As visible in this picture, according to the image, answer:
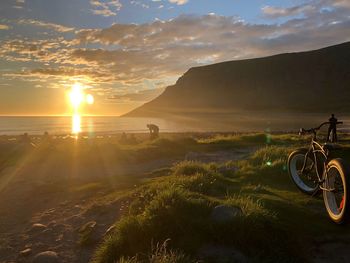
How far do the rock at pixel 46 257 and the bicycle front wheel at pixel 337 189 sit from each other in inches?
216

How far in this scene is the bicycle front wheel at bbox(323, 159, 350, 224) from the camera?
6.58m

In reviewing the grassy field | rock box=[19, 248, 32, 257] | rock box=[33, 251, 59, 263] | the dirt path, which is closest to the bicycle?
the grassy field

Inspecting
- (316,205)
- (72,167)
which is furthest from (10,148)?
(316,205)

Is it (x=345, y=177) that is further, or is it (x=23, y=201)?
(x=23, y=201)

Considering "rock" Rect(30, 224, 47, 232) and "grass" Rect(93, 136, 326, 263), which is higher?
"grass" Rect(93, 136, 326, 263)

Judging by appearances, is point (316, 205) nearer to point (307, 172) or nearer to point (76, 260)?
point (307, 172)

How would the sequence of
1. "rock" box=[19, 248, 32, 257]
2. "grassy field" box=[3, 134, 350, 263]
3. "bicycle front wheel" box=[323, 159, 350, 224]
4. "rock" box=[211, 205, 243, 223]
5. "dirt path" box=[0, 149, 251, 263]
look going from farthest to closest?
"dirt path" box=[0, 149, 251, 263] → "rock" box=[19, 248, 32, 257] → "rock" box=[211, 205, 243, 223] → "bicycle front wheel" box=[323, 159, 350, 224] → "grassy field" box=[3, 134, 350, 263]

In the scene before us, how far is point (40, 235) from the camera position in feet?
29.5

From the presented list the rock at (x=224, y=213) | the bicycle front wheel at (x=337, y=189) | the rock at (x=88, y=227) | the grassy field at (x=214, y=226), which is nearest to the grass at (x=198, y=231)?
the grassy field at (x=214, y=226)

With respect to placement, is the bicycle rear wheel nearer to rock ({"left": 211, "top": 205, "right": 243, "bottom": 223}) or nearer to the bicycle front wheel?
the bicycle front wheel

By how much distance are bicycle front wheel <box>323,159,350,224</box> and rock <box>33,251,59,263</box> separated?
18.0ft

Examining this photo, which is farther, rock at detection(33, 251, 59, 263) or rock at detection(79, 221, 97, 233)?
rock at detection(79, 221, 97, 233)

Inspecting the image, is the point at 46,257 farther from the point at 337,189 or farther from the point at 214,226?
the point at 337,189

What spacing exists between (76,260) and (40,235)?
1.95 m
